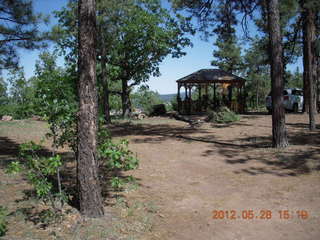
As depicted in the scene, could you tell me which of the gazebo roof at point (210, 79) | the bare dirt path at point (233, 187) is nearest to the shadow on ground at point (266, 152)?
the bare dirt path at point (233, 187)

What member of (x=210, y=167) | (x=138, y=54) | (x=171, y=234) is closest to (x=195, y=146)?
(x=210, y=167)

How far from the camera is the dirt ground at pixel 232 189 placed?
3.88 metres

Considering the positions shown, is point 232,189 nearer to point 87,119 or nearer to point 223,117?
point 87,119

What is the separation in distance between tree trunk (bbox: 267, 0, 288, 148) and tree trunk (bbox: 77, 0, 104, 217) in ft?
20.4

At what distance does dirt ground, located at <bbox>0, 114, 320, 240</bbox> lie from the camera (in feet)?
12.7

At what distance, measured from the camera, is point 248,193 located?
205 inches

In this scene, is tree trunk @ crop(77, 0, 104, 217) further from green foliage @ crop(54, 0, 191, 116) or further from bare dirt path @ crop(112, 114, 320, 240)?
green foliage @ crop(54, 0, 191, 116)

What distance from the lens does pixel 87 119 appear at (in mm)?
3947

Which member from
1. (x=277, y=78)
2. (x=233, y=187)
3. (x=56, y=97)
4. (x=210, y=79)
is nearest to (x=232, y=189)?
(x=233, y=187)

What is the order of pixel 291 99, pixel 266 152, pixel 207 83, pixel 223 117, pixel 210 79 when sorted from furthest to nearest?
pixel 207 83 → pixel 210 79 → pixel 291 99 → pixel 223 117 → pixel 266 152

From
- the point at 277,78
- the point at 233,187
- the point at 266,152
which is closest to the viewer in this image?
the point at 233,187

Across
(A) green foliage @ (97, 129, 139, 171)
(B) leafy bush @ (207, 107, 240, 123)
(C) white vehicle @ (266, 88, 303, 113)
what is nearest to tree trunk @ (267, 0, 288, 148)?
(A) green foliage @ (97, 129, 139, 171)
